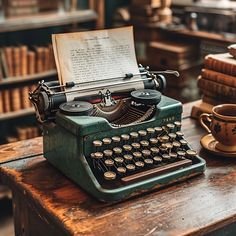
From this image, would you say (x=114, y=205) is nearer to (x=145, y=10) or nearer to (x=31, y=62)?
(x=31, y=62)

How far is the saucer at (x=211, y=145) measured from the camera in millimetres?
1611

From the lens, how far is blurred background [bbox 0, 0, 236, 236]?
10.7 ft

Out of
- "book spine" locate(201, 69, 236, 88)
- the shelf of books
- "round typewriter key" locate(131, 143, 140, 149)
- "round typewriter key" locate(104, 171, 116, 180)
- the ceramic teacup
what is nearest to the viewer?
"round typewriter key" locate(104, 171, 116, 180)

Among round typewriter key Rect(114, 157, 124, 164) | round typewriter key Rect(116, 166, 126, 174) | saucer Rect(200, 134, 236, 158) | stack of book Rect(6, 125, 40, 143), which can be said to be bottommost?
stack of book Rect(6, 125, 40, 143)

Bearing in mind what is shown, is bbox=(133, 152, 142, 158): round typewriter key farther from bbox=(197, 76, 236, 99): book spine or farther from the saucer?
bbox=(197, 76, 236, 99): book spine

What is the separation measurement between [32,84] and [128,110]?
2016 mm

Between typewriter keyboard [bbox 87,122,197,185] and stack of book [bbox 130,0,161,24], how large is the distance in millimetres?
2123

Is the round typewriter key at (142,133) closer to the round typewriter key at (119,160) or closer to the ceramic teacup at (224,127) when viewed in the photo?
the round typewriter key at (119,160)

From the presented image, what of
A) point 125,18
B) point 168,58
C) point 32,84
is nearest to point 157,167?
point 168,58

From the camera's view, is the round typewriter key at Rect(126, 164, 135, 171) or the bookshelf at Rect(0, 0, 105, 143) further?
the bookshelf at Rect(0, 0, 105, 143)

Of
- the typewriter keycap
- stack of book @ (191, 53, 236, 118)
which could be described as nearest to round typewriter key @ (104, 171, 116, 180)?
the typewriter keycap

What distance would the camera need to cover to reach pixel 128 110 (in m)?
1.64

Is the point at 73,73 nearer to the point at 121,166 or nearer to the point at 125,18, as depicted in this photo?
the point at 121,166

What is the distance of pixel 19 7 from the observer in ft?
10.6
